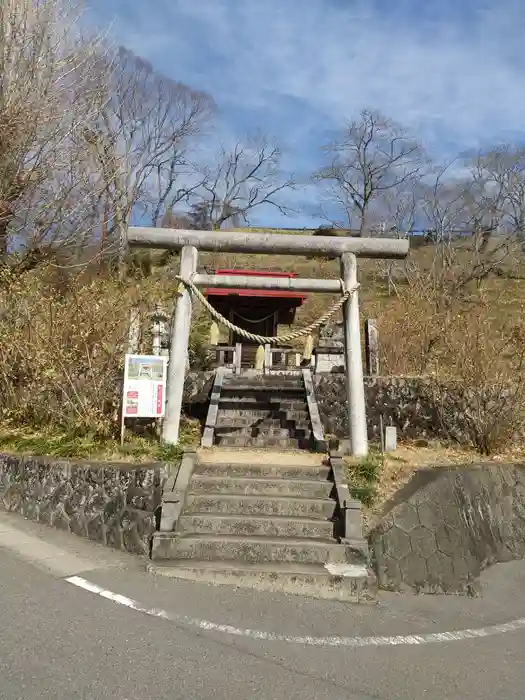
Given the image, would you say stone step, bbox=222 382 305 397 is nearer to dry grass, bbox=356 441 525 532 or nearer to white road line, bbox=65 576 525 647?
dry grass, bbox=356 441 525 532

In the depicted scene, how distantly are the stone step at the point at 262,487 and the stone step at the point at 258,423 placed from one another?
3.80m

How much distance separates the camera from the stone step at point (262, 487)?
693 centimetres

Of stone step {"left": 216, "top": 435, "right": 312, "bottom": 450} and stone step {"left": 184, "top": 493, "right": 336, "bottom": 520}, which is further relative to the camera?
stone step {"left": 216, "top": 435, "right": 312, "bottom": 450}

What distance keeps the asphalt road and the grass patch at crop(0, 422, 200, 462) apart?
6.29ft

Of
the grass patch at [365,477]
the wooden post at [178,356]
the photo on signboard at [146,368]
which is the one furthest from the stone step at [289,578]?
the photo on signboard at [146,368]

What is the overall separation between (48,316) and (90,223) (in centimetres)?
658

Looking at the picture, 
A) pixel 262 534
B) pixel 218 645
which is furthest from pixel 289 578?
pixel 218 645

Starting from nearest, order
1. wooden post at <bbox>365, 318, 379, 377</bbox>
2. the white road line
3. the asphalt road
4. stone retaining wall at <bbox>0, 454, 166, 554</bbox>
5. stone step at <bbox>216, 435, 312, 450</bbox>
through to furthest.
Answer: the asphalt road → the white road line → stone retaining wall at <bbox>0, 454, 166, 554</bbox> → stone step at <bbox>216, 435, 312, 450</bbox> → wooden post at <bbox>365, 318, 379, 377</bbox>

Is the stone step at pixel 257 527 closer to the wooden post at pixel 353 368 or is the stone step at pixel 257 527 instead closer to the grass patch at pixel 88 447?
the grass patch at pixel 88 447

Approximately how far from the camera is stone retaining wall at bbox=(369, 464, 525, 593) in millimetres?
6027

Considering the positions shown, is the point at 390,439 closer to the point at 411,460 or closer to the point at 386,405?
the point at 411,460

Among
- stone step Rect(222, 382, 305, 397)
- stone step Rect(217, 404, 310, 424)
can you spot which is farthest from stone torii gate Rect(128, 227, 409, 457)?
stone step Rect(222, 382, 305, 397)

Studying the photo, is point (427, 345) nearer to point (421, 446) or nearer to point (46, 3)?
point (421, 446)

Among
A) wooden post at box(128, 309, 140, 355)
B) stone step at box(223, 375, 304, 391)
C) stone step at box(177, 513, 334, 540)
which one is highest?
wooden post at box(128, 309, 140, 355)
